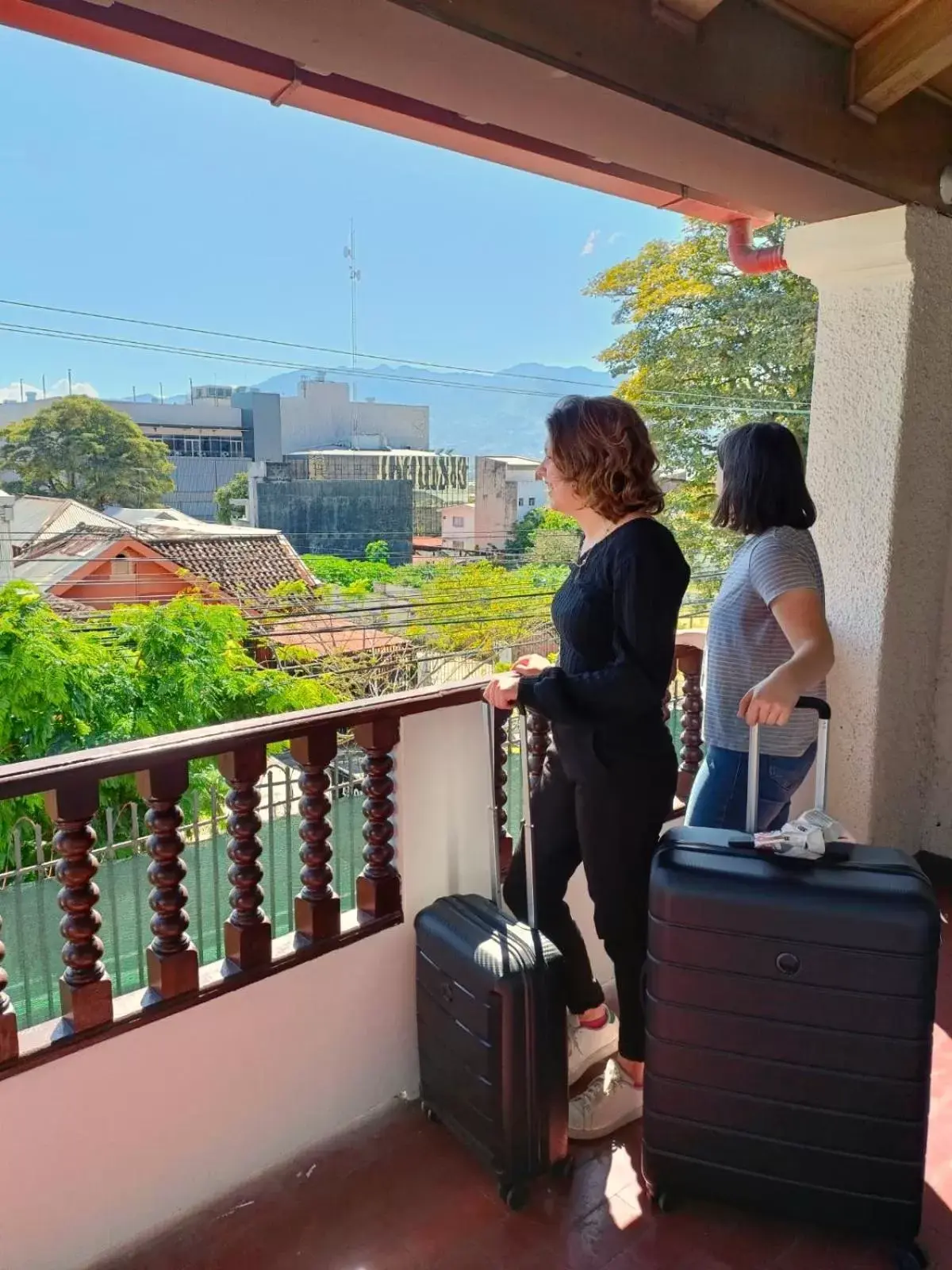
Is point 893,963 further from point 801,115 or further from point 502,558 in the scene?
point 502,558

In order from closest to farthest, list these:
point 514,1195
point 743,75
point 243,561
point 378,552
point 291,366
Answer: point 514,1195
point 743,75
point 243,561
point 378,552
point 291,366

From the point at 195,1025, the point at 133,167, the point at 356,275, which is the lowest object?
the point at 195,1025

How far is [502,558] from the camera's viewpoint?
1170 cm

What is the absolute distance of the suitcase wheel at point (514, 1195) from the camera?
1558 millimetres

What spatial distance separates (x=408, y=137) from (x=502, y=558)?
960 centimetres

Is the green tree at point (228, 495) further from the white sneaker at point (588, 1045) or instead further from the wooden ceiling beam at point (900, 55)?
the white sneaker at point (588, 1045)

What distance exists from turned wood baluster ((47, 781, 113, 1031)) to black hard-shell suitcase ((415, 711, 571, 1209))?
611 mm

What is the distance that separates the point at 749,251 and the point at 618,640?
88.0 inches

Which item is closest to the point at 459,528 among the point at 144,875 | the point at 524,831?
the point at 144,875

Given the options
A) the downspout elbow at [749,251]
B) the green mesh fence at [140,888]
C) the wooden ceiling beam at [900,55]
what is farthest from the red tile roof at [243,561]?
the wooden ceiling beam at [900,55]

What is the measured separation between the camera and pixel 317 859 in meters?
1.75

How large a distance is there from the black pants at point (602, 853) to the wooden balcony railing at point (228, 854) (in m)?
0.31

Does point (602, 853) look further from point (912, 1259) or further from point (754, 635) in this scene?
point (912, 1259)

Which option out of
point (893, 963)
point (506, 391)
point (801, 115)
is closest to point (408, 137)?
point (801, 115)
